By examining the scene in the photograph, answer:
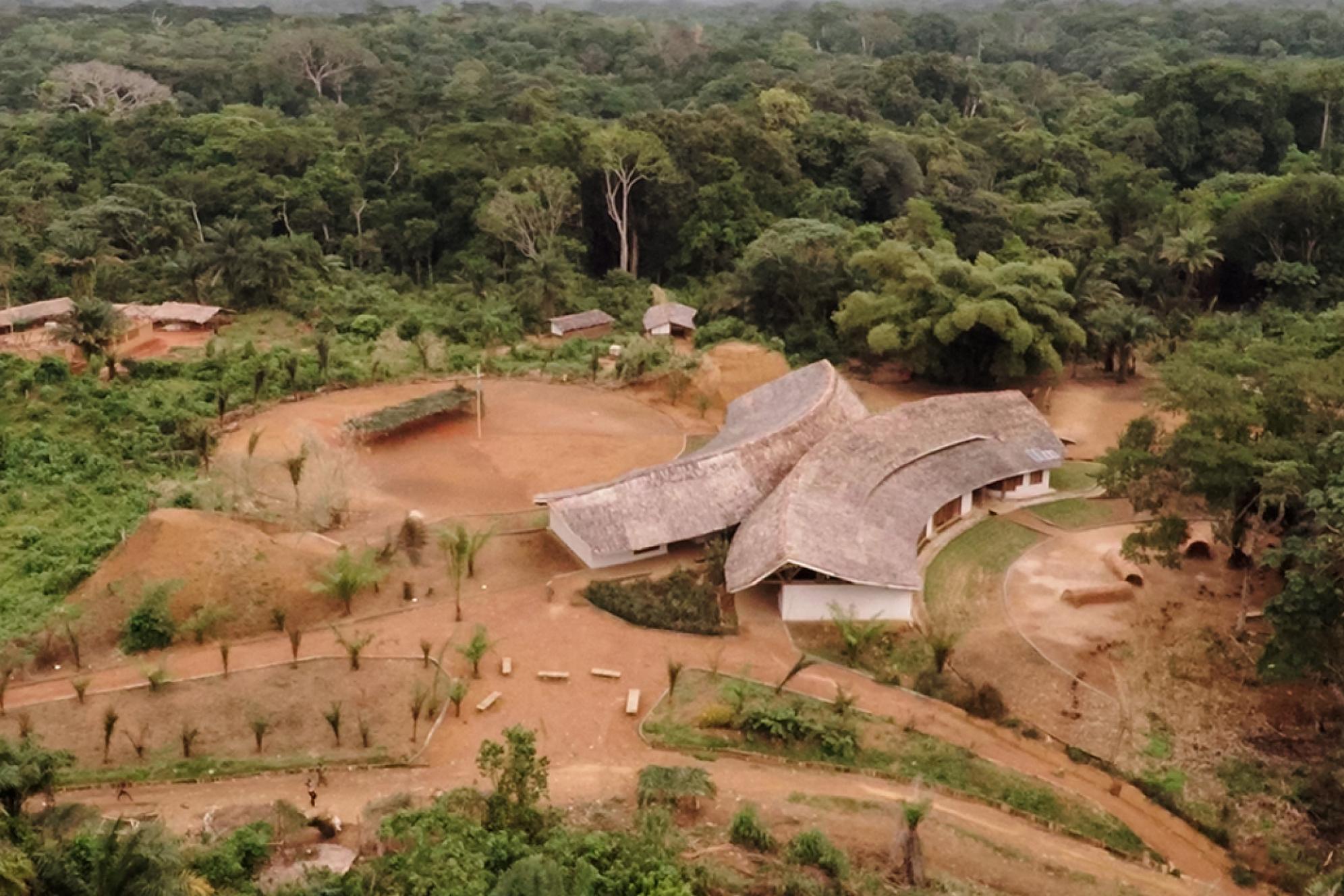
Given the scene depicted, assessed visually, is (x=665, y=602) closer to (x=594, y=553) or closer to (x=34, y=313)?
(x=594, y=553)

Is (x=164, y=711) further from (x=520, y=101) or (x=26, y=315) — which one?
(x=520, y=101)

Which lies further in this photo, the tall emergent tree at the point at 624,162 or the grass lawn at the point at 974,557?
the tall emergent tree at the point at 624,162

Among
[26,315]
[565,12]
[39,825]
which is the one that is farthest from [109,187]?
[565,12]

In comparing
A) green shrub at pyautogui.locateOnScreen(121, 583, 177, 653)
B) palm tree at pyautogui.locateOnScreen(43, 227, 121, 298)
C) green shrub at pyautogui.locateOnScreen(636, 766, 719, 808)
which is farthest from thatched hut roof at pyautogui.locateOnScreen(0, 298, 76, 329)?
green shrub at pyautogui.locateOnScreen(636, 766, 719, 808)

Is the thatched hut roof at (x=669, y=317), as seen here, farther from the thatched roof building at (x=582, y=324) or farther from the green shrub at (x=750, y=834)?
the green shrub at (x=750, y=834)

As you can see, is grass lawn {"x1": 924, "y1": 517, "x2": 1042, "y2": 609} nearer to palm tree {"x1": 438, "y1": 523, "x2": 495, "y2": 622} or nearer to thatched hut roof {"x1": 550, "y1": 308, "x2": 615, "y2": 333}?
palm tree {"x1": 438, "y1": 523, "x2": 495, "y2": 622}

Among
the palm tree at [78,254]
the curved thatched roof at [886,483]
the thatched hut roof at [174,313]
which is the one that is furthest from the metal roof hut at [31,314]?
the curved thatched roof at [886,483]

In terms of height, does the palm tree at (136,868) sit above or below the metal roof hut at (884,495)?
above
